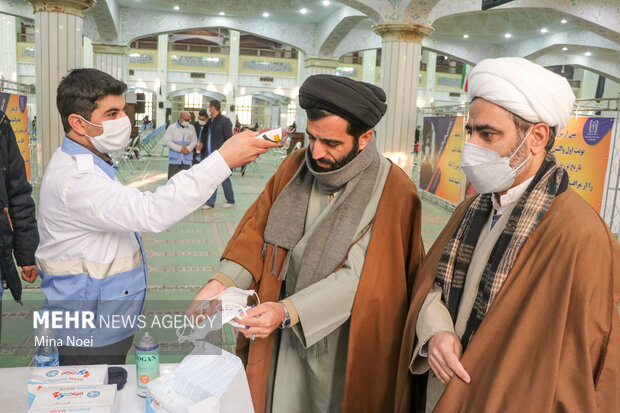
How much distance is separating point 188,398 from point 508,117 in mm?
1037

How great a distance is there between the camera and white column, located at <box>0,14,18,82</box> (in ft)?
73.4

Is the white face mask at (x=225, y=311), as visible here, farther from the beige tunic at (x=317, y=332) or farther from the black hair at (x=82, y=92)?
the black hair at (x=82, y=92)

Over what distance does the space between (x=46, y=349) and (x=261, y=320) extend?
674 mm

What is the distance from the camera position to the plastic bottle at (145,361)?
129cm

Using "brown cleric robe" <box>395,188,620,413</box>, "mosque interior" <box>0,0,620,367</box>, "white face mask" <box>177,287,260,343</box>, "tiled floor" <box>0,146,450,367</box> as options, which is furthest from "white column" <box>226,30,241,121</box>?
"brown cleric robe" <box>395,188,620,413</box>

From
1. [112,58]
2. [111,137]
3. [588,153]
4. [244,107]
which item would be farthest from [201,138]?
[244,107]

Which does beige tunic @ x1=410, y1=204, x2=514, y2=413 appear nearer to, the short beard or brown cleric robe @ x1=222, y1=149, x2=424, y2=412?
brown cleric robe @ x1=222, y1=149, x2=424, y2=412

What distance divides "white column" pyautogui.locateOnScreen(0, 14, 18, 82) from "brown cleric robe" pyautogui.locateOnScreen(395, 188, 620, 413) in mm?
25571

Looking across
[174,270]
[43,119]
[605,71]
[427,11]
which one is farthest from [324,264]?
[605,71]

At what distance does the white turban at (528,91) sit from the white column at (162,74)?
88.1 ft

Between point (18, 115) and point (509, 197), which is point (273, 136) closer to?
point (509, 197)

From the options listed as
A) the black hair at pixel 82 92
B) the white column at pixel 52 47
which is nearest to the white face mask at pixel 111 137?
the black hair at pixel 82 92

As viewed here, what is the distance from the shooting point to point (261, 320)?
140 centimetres

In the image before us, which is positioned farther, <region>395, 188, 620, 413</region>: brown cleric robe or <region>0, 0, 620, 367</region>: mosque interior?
<region>0, 0, 620, 367</region>: mosque interior
